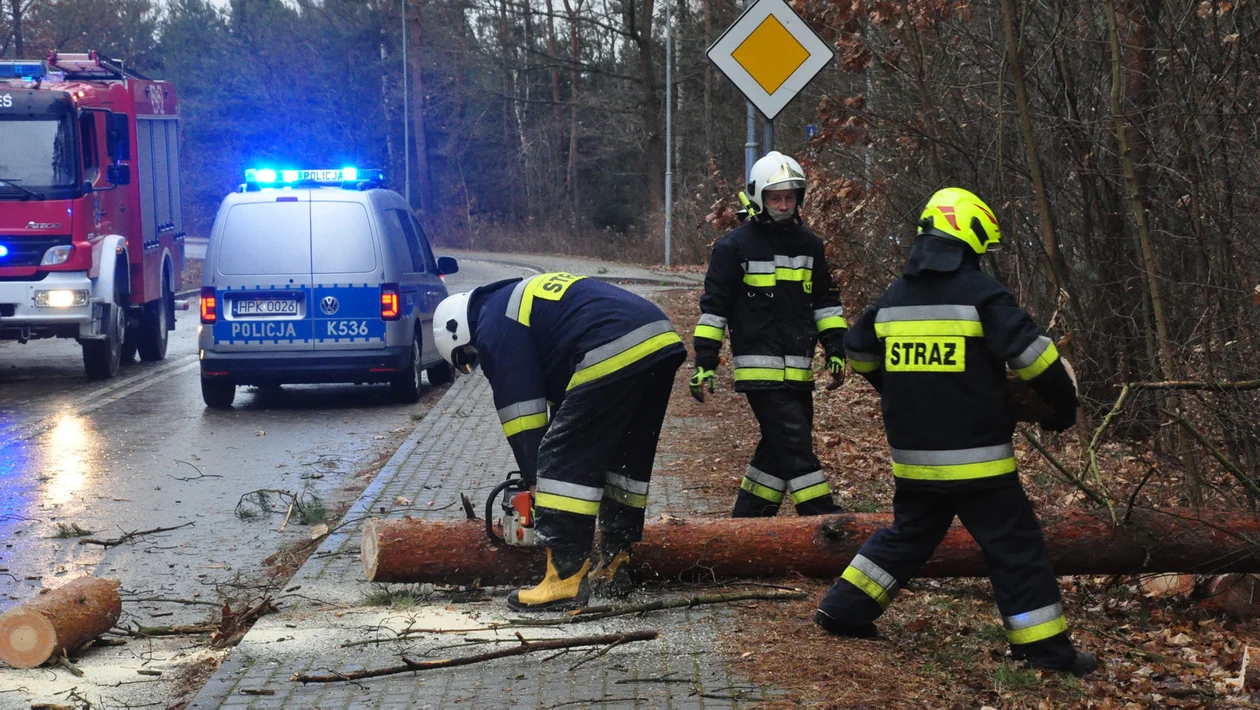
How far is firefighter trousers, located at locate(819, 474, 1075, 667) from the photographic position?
4473mm

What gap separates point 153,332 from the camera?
1673cm

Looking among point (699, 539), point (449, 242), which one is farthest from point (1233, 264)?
point (449, 242)

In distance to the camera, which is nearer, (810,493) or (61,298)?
(810,493)

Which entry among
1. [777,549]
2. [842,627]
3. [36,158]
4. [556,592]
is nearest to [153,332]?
[36,158]

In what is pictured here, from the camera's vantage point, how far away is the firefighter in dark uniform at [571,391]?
17.0 ft

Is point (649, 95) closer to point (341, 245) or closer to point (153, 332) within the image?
point (153, 332)

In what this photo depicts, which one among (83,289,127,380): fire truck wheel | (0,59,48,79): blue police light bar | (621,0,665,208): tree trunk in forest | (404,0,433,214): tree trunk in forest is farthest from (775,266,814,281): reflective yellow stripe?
(404,0,433,214): tree trunk in forest

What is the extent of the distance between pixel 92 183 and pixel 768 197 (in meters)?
10.6

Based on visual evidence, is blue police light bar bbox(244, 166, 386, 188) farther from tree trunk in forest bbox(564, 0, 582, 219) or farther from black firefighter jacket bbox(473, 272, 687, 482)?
tree trunk in forest bbox(564, 0, 582, 219)

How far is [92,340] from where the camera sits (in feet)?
47.0

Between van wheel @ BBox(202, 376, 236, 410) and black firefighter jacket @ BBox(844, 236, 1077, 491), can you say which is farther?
van wheel @ BBox(202, 376, 236, 410)

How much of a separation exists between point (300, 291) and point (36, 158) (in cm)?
457

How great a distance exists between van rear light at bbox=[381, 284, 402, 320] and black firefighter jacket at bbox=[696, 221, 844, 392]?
20.0 ft

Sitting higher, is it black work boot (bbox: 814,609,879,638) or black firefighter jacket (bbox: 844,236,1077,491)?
black firefighter jacket (bbox: 844,236,1077,491)
